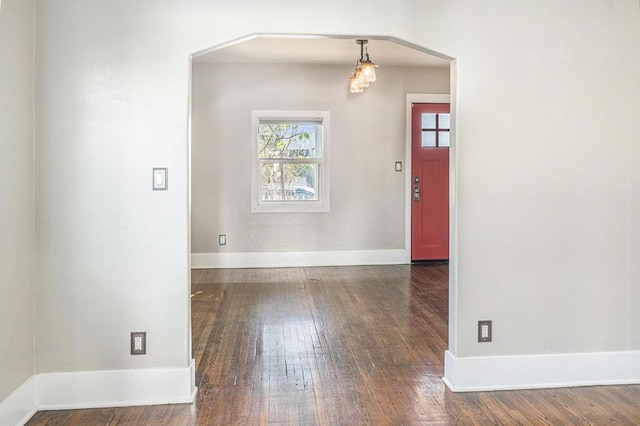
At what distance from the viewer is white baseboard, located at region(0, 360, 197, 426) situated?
2730 mm

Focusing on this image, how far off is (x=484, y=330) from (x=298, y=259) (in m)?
3.78

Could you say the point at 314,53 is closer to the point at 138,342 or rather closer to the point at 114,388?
the point at 138,342

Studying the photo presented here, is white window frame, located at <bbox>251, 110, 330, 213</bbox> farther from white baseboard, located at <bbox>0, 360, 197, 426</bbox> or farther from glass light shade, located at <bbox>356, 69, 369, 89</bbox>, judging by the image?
white baseboard, located at <bbox>0, 360, 197, 426</bbox>

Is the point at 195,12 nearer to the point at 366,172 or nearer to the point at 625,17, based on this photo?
the point at 625,17

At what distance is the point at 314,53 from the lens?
585 centimetres

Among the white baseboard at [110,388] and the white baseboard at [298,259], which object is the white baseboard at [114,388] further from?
the white baseboard at [298,259]

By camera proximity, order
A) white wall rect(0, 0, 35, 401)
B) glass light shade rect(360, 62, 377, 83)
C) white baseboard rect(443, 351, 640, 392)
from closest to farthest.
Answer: white wall rect(0, 0, 35, 401)
white baseboard rect(443, 351, 640, 392)
glass light shade rect(360, 62, 377, 83)

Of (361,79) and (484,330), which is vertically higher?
(361,79)

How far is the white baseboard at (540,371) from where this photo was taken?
2.98 meters

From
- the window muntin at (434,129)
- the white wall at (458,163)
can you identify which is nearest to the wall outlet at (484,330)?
the white wall at (458,163)

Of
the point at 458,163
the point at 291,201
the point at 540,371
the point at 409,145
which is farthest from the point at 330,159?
the point at 540,371

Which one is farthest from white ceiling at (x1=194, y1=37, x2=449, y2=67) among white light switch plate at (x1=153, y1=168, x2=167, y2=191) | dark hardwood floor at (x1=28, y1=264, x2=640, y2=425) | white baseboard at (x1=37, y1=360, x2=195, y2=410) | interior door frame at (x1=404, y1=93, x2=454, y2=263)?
white baseboard at (x1=37, y1=360, x2=195, y2=410)

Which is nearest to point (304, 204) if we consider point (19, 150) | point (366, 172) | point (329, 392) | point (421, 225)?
point (366, 172)

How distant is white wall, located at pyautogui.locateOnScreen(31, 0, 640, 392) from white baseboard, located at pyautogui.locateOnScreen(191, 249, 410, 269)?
368cm
